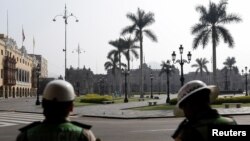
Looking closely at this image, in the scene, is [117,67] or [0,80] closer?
[0,80]

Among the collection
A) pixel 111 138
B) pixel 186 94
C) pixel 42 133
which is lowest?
pixel 111 138

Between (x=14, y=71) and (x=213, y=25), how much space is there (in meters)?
60.6

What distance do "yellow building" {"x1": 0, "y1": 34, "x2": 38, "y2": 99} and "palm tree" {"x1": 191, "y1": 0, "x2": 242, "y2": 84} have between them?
49414mm

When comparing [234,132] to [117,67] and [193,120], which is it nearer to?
[193,120]

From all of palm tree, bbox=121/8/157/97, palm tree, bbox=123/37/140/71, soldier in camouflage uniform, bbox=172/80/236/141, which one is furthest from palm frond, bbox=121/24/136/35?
soldier in camouflage uniform, bbox=172/80/236/141

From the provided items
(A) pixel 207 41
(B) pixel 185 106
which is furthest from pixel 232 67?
(B) pixel 185 106

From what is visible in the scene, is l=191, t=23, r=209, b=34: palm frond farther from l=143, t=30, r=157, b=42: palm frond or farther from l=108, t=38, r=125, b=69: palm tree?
l=108, t=38, r=125, b=69: palm tree

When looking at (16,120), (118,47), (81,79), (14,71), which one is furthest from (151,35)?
(81,79)

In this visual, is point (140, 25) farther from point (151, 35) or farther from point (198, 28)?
point (198, 28)

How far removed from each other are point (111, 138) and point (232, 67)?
132 metres

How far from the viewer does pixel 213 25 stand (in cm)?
5016

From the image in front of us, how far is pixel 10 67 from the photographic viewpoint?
9512cm

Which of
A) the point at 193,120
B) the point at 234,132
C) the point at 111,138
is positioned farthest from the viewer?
the point at 111,138

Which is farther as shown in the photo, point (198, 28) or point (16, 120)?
point (198, 28)
